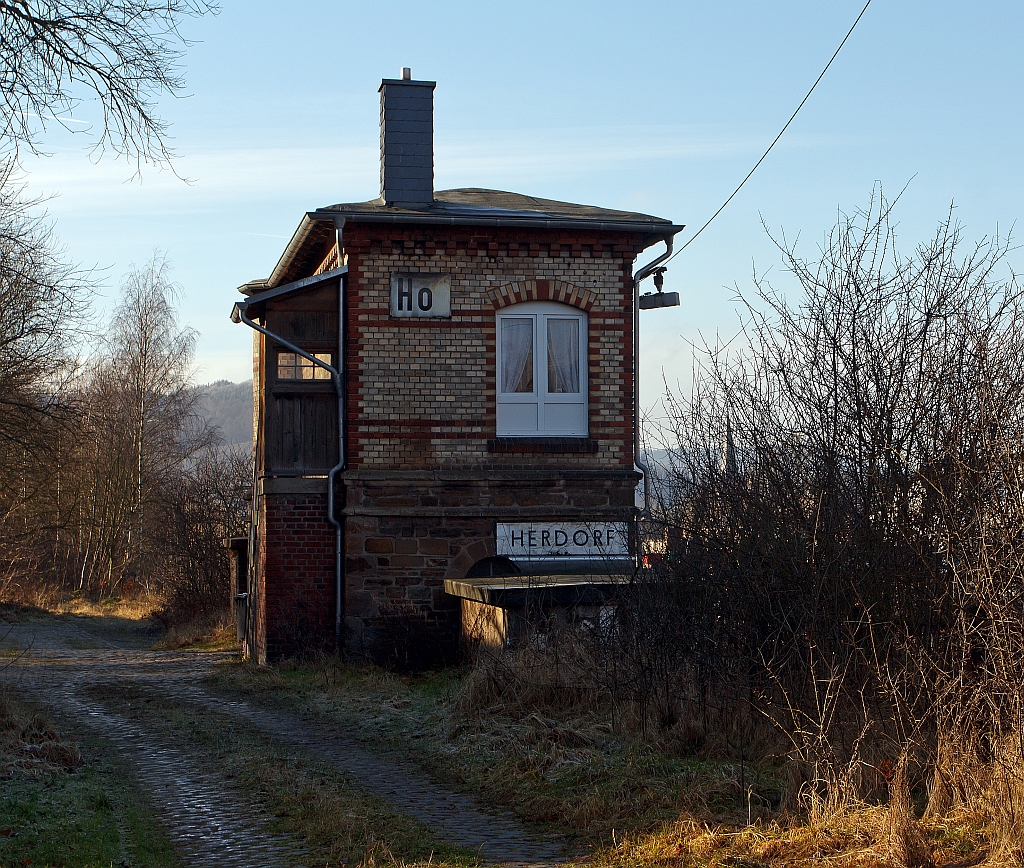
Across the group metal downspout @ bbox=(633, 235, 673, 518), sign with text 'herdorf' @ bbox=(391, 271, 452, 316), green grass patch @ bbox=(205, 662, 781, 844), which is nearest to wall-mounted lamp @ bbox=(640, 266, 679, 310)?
metal downspout @ bbox=(633, 235, 673, 518)

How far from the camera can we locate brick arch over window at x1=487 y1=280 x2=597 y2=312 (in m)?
17.1

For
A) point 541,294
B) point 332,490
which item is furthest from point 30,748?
point 541,294

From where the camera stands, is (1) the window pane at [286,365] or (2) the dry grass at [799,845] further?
(1) the window pane at [286,365]

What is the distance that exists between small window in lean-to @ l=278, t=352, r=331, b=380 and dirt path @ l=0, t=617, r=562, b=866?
473 cm

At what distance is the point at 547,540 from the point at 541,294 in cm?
358

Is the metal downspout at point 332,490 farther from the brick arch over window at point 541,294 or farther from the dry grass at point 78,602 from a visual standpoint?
the dry grass at point 78,602

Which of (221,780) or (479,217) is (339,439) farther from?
(221,780)

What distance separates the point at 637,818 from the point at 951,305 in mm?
4248

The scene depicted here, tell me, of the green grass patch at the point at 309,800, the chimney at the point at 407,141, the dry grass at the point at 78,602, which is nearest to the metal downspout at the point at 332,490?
the chimney at the point at 407,141

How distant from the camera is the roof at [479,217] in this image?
1672cm

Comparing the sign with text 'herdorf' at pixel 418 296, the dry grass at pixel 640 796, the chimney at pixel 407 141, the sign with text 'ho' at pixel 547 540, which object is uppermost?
the chimney at pixel 407 141

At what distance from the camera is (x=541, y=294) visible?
56.4ft

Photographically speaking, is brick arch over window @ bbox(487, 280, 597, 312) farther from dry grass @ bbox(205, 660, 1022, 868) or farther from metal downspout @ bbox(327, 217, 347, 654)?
dry grass @ bbox(205, 660, 1022, 868)

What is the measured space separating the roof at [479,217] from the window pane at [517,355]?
1465 millimetres
